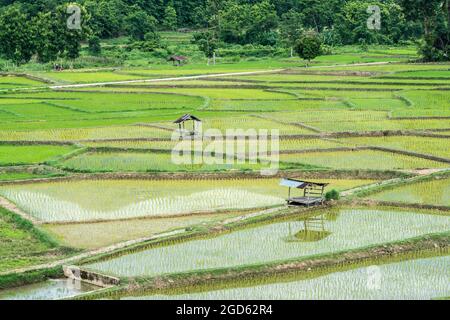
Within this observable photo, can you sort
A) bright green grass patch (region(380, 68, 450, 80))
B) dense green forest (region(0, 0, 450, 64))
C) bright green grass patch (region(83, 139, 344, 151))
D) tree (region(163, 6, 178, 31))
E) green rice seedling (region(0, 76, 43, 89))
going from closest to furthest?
bright green grass patch (region(83, 139, 344, 151)) < bright green grass patch (region(380, 68, 450, 80)) < green rice seedling (region(0, 76, 43, 89)) < dense green forest (region(0, 0, 450, 64)) < tree (region(163, 6, 178, 31))

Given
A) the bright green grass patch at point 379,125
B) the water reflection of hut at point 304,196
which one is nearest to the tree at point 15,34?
the bright green grass patch at point 379,125

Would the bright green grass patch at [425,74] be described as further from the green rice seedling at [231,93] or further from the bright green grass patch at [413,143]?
the bright green grass patch at [413,143]

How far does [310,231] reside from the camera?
12312 mm

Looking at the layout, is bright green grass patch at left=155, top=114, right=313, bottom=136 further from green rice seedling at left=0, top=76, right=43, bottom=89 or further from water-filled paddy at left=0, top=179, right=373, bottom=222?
green rice seedling at left=0, top=76, right=43, bottom=89

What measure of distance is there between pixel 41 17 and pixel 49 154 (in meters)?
26.3

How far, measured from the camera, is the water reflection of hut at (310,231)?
12.0 meters

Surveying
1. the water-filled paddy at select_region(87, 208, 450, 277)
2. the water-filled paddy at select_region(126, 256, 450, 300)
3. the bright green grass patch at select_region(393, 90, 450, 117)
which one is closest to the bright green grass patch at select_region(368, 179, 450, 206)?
the water-filled paddy at select_region(87, 208, 450, 277)

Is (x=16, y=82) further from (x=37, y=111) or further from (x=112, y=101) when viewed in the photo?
(x=37, y=111)

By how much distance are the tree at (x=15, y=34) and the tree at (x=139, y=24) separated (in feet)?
26.9

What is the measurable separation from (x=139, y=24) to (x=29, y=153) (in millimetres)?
32524

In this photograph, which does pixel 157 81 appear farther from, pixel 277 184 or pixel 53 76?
pixel 277 184

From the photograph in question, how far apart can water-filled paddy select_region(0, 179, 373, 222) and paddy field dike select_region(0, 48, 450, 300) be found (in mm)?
33

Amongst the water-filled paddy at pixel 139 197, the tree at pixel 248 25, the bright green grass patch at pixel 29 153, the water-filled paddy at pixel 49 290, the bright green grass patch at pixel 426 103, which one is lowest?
the water-filled paddy at pixel 49 290

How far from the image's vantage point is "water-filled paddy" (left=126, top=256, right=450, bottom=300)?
9555 mm
